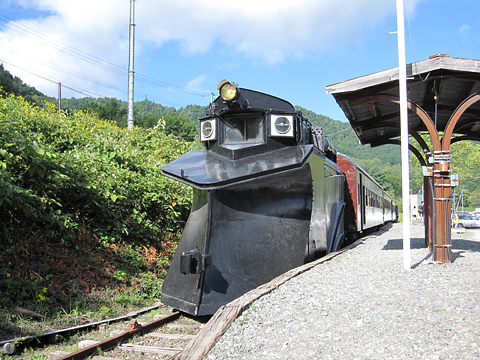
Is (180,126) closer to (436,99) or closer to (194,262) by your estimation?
(436,99)

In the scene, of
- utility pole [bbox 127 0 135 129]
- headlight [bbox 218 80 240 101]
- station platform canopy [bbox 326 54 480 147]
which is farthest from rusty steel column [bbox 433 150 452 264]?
utility pole [bbox 127 0 135 129]

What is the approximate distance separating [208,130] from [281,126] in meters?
1.24

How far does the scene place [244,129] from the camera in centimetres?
637

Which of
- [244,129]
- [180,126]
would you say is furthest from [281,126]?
[180,126]

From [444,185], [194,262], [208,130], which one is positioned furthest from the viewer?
[444,185]

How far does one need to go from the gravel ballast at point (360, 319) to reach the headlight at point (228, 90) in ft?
9.40

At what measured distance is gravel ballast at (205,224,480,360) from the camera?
3551 millimetres

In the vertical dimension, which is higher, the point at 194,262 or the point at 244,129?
the point at 244,129

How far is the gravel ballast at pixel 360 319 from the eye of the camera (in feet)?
11.6

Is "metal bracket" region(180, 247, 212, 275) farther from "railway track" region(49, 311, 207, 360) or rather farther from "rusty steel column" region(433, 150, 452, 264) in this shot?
"rusty steel column" region(433, 150, 452, 264)

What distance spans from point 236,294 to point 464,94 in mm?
6956

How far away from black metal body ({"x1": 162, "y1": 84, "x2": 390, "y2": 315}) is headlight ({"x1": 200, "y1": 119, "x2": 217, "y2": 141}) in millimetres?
17

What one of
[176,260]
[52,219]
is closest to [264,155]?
[176,260]

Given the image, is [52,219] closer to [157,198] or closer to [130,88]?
[157,198]
